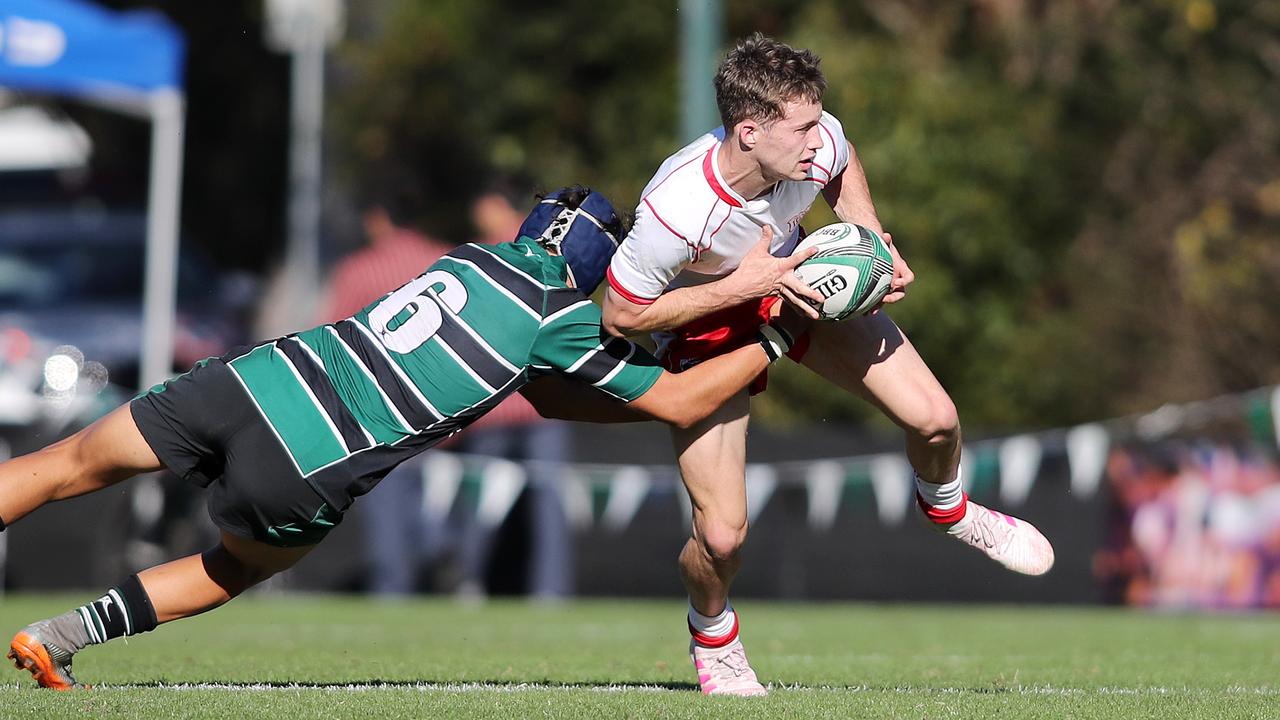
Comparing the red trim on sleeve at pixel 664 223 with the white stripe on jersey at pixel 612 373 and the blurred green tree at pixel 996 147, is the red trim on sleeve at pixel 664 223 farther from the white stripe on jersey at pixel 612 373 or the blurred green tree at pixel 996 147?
the blurred green tree at pixel 996 147

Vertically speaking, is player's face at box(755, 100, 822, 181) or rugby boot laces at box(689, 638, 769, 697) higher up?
player's face at box(755, 100, 822, 181)

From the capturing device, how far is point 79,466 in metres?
5.45

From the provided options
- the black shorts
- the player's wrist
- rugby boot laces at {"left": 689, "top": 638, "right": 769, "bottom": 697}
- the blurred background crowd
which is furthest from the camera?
the blurred background crowd

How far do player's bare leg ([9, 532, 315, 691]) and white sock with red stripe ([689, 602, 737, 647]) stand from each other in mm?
1349

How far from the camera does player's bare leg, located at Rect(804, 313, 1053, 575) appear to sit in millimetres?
5965

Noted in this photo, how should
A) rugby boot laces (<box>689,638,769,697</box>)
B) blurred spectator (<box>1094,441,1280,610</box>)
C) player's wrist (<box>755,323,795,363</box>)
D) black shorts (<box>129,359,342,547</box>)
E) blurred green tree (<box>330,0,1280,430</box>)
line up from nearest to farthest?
1. black shorts (<box>129,359,342,547</box>)
2. player's wrist (<box>755,323,795,363</box>)
3. rugby boot laces (<box>689,638,769,697</box>)
4. blurred spectator (<box>1094,441,1280,610</box>)
5. blurred green tree (<box>330,0,1280,430</box>)

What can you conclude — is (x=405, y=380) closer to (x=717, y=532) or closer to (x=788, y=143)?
(x=717, y=532)

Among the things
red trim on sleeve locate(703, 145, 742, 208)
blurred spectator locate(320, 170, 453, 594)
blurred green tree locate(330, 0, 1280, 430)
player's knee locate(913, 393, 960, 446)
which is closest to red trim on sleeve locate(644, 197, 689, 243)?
red trim on sleeve locate(703, 145, 742, 208)

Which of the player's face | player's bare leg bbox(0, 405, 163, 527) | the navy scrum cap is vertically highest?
the player's face

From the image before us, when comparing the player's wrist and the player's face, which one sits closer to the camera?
the player's face

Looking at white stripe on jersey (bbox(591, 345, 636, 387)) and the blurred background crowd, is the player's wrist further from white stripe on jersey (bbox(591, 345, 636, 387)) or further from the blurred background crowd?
the blurred background crowd

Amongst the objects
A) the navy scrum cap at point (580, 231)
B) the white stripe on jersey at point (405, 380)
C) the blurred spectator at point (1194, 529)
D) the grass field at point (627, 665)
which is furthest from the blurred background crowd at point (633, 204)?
the white stripe on jersey at point (405, 380)

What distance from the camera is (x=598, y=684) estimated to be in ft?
20.4

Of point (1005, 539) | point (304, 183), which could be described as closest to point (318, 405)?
point (1005, 539)
